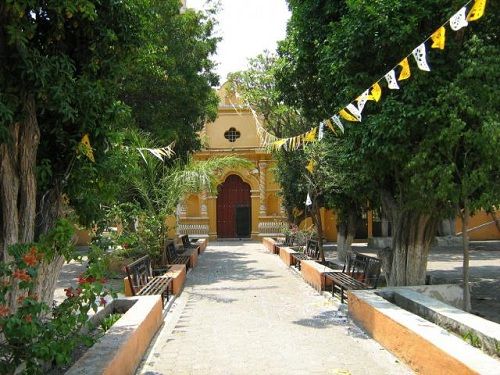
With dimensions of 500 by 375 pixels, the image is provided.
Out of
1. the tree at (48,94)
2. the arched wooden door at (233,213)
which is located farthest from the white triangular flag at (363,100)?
the arched wooden door at (233,213)

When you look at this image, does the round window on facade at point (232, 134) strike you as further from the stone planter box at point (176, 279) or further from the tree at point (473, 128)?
the tree at point (473, 128)

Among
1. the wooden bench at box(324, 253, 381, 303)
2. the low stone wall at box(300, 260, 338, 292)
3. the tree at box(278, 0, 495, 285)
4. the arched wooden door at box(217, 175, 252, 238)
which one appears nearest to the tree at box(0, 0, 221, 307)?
the tree at box(278, 0, 495, 285)

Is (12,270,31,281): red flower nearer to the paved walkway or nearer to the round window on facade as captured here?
the paved walkway

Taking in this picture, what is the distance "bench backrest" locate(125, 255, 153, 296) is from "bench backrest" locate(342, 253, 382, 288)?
3.85 m

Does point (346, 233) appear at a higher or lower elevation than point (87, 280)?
lower

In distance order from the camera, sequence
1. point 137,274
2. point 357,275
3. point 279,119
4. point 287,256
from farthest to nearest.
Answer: point 279,119 → point 287,256 → point 357,275 → point 137,274

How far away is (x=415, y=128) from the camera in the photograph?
26.1ft

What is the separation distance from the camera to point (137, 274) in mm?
9258

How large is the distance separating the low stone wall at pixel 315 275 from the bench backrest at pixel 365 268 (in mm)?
529

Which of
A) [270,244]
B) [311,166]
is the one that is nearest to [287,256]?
[311,166]

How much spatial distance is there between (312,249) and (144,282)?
21.3 feet

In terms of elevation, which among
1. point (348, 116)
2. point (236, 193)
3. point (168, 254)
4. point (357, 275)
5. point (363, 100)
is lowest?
point (357, 275)

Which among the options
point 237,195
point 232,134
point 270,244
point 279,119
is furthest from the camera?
point 232,134

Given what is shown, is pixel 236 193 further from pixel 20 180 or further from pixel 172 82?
pixel 20 180
